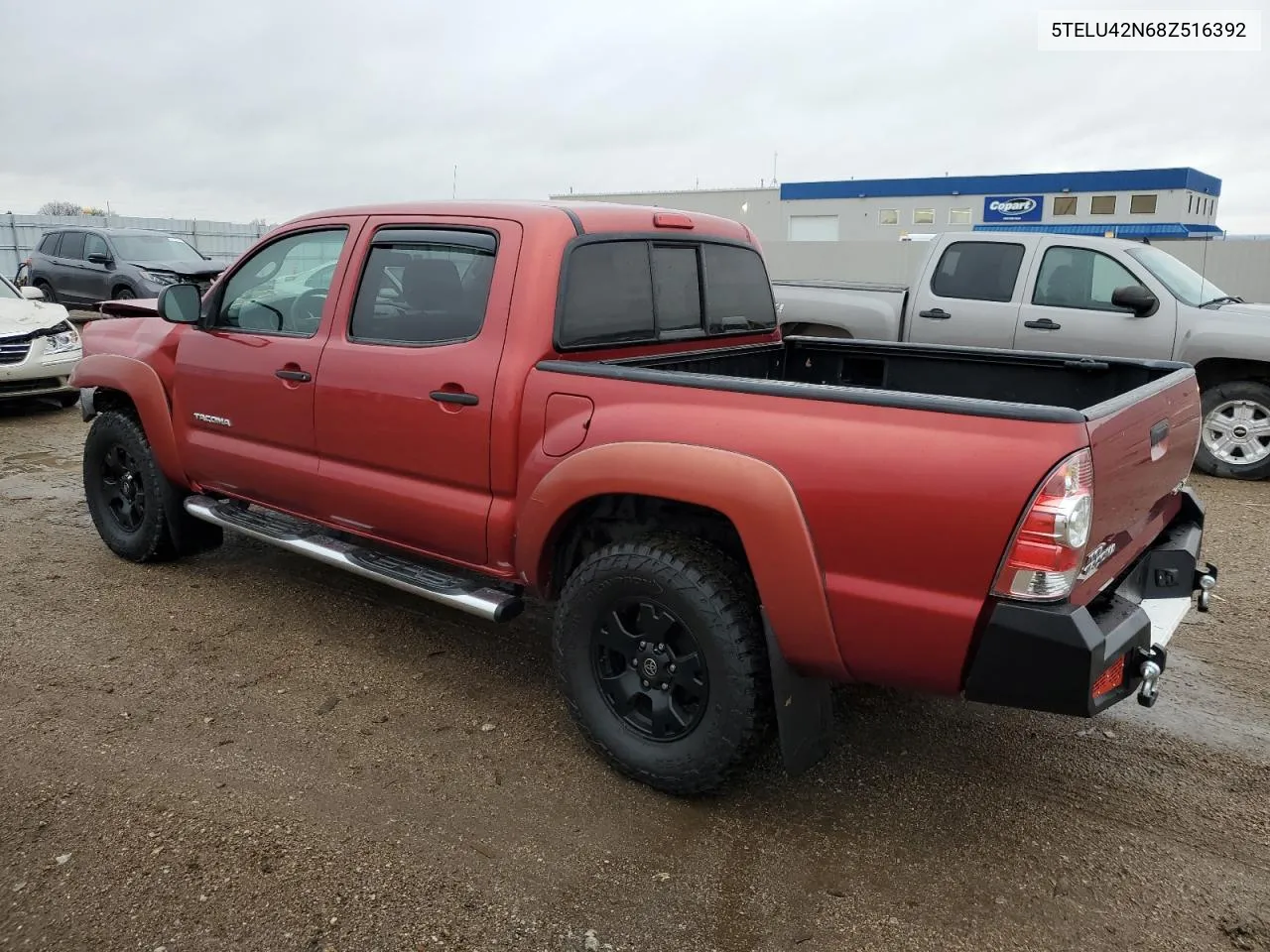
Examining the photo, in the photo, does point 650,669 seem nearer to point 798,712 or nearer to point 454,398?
point 798,712

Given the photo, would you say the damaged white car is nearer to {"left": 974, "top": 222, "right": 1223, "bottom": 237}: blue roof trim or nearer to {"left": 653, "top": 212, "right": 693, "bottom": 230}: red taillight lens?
{"left": 653, "top": 212, "right": 693, "bottom": 230}: red taillight lens

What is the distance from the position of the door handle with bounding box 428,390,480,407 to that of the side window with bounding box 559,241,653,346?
0.37 meters

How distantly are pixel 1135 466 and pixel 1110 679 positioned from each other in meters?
0.61

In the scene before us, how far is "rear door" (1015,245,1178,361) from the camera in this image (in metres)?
7.42

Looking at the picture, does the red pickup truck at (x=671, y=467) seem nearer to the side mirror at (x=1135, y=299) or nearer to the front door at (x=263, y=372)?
the front door at (x=263, y=372)

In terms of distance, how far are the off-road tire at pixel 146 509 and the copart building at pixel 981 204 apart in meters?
25.1

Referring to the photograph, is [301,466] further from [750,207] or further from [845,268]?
[750,207]

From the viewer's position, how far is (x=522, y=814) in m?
2.99

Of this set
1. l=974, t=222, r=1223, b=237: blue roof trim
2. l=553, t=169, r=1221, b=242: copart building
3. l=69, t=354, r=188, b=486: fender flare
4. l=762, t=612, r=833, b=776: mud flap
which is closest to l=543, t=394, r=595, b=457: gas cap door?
l=762, t=612, r=833, b=776: mud flap

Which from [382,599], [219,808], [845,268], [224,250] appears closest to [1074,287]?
[382,599]

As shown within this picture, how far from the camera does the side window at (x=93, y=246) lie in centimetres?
1641

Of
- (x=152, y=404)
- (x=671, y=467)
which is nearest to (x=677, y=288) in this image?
(x=671, y=467)

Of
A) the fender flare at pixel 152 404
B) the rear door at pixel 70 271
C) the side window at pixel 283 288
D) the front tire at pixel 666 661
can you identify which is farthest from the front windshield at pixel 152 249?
the front tire at pixel 666 661

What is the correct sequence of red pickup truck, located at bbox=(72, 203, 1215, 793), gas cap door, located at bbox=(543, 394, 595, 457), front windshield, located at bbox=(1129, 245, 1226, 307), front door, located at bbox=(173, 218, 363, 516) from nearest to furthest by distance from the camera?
red pickup truck, located at bbox=(72, 203, 1215, 793), gas cap door, located at bbox=(543, 394, 595, 457), front door, located at bbox=(173, 218, 363, 516), front windshield, located at bbox=(1129, 245, 1226, 307)
